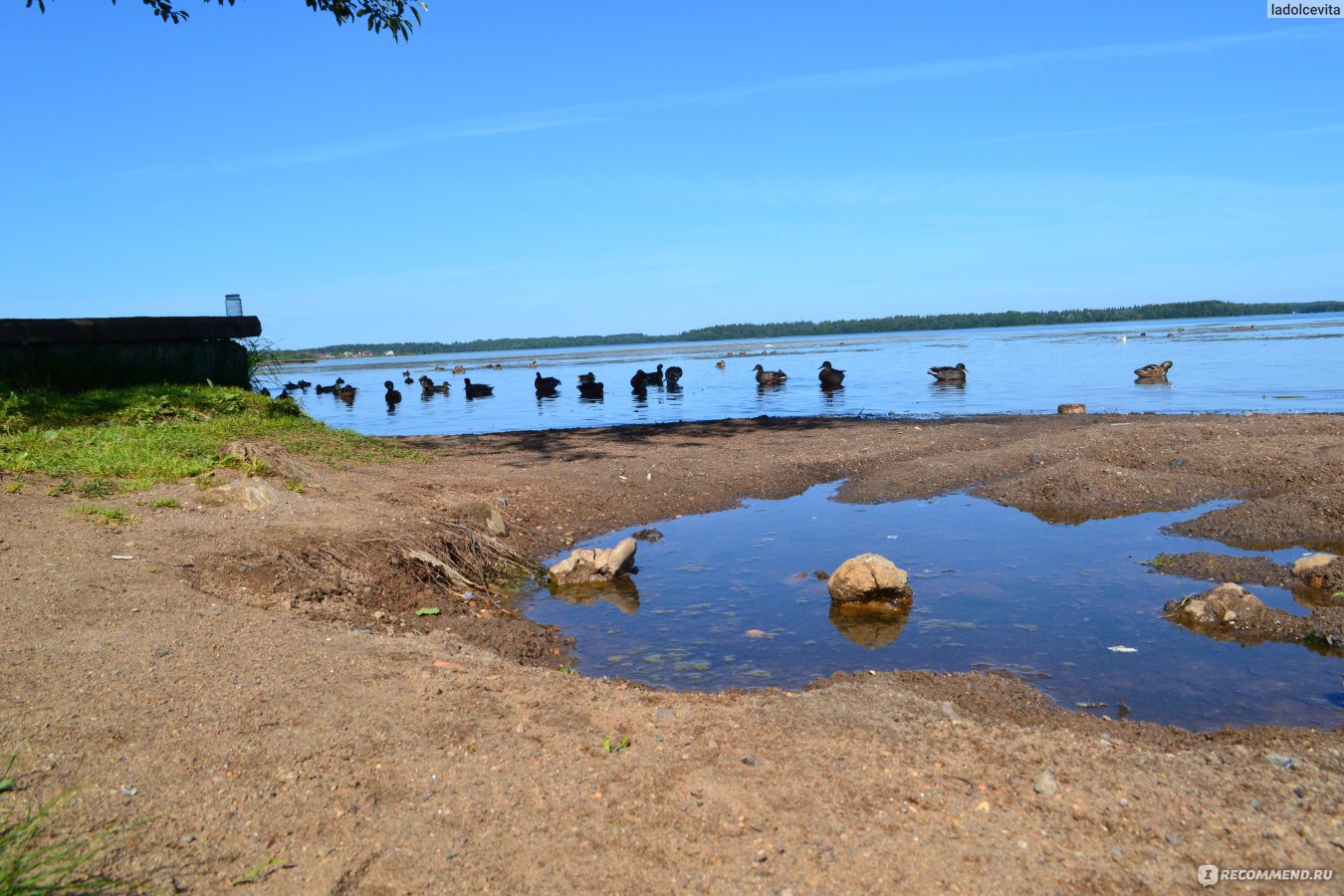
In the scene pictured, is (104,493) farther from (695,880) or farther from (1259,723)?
(1259,723)

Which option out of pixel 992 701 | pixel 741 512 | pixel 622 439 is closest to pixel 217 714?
pixel 992 701

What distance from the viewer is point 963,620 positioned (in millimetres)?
7297

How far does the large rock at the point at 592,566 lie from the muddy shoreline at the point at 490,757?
1183 millimetres

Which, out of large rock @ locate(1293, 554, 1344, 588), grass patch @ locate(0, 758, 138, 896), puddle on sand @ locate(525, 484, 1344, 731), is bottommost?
puddle on sand @ locate(525, 484, 1344, 731)

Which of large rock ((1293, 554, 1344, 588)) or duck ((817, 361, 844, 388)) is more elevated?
duck ((817, 361, 844, 388))

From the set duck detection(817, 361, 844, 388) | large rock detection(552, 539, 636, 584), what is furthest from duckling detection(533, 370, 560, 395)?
large rock detection(552, 539, 636, 584)

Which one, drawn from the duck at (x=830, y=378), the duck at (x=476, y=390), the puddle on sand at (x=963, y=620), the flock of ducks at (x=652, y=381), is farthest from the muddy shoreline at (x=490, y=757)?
the duck at (x=476, y=390)

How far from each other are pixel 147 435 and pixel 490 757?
8025 millimetres

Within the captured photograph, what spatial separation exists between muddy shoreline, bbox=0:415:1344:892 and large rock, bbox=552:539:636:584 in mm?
1183

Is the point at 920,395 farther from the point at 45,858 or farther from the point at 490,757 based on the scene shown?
the point at 45,858

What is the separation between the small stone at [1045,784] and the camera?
3969mm

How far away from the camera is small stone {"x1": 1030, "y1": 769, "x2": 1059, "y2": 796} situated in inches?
156

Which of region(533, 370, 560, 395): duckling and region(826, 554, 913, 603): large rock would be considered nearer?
region(826, 554, 913, 603): large rock

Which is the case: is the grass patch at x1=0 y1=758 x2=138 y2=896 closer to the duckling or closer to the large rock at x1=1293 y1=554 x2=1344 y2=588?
the large rock at x1=1293 y1=554 x2=1344 y2=588
